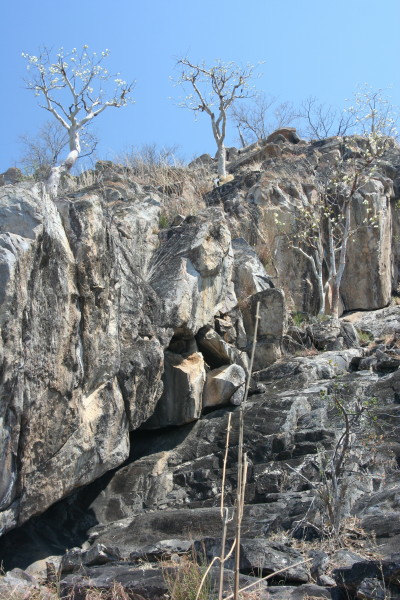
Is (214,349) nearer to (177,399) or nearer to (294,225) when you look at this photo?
(177,399)

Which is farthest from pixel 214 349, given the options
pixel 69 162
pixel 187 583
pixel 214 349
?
pixel 69 162

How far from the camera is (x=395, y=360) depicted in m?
13.2

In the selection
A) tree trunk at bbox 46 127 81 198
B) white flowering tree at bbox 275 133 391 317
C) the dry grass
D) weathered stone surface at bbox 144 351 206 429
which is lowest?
the dry grass

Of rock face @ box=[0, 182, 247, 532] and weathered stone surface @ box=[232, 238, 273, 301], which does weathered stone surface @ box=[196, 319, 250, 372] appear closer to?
rock face @ box=[0, 182, 247, 532]

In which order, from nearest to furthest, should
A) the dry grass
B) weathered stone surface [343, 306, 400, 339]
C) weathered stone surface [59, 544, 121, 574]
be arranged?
the dry grass → weathered stone surface [59, 544, 121, 574] → weathered stone surface [343, 306, 400, 339]

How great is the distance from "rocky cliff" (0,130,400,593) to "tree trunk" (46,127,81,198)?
7.40 m

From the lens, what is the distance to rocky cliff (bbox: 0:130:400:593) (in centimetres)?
829

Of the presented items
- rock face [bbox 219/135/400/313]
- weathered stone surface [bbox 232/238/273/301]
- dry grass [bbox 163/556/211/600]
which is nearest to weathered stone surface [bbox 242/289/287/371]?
weathered stone surface [bbox 232/238/273/301]

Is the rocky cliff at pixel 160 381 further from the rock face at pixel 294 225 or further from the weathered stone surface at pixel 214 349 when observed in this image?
the rock face at pixel 294 225

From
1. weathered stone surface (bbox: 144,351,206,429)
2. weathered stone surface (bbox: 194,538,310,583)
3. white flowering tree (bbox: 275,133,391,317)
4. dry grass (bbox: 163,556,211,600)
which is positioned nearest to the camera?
dry grass (bbox: 163,556,211,600)

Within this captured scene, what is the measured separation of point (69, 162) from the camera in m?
25.5

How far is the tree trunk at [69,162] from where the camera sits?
21831mm

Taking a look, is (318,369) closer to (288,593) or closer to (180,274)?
(180,274)

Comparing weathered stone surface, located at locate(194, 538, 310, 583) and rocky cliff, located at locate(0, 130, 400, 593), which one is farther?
rocky cliff, located at locate(0, 130, 400, 593)
